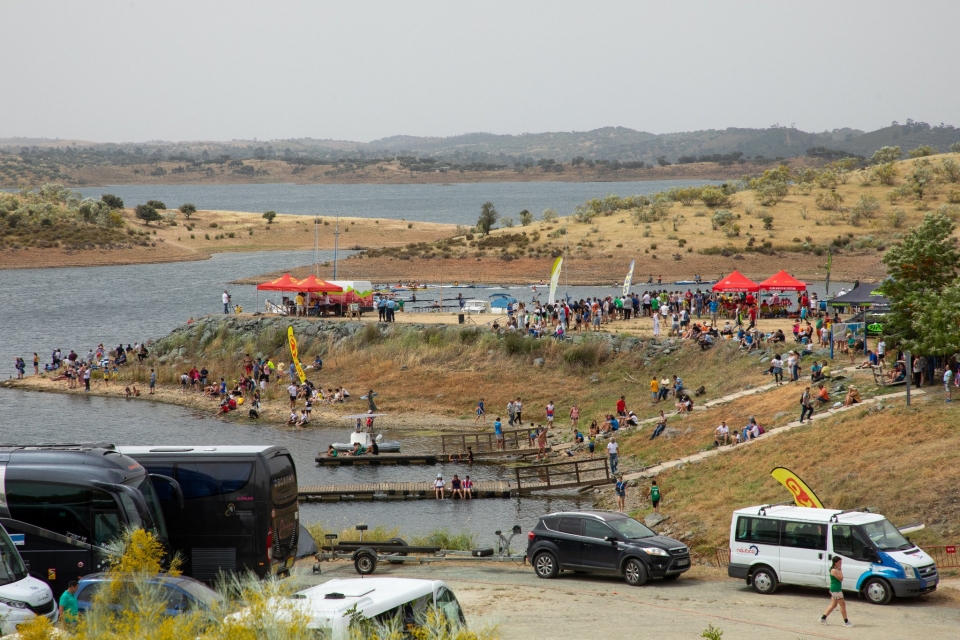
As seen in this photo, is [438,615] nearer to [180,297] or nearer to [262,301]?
[262,301]

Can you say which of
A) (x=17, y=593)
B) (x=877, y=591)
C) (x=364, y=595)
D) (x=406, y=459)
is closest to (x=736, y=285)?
(x=406, y=459)

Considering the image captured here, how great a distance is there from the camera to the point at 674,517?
97.4 feet

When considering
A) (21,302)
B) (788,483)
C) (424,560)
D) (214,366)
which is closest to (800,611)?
(788,483)

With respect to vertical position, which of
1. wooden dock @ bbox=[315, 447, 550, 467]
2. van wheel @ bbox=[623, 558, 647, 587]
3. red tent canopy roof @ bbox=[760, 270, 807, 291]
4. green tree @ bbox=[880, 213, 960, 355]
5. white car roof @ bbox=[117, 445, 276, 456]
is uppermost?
green tree @ bbox=[880, 213, 960, 355]

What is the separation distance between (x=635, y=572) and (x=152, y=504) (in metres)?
9.43

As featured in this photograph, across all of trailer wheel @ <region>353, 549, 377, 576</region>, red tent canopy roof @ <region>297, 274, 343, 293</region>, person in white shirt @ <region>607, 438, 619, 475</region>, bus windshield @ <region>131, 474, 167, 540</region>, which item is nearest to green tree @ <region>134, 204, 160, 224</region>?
red tent canopy roof @ <region>297, 274, 343, 293</region>

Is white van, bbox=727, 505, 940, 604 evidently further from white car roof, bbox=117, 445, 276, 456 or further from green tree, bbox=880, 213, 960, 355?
green tree, bbox=880, 213, 960, 355

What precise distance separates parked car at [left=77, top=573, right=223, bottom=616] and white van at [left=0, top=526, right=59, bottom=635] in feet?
1.67

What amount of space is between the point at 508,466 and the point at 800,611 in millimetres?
21885

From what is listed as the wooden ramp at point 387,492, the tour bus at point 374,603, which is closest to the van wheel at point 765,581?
the tour bus at point 374,603

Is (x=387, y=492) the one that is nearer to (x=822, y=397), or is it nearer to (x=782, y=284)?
(x=822, y=397)

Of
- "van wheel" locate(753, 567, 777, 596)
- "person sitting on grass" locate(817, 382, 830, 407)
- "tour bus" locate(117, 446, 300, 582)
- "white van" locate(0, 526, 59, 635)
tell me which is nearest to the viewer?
"white van" locate(0, 526, 59, 635)

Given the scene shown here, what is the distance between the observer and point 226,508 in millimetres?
18625

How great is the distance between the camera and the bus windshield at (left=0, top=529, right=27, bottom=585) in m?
14.7
